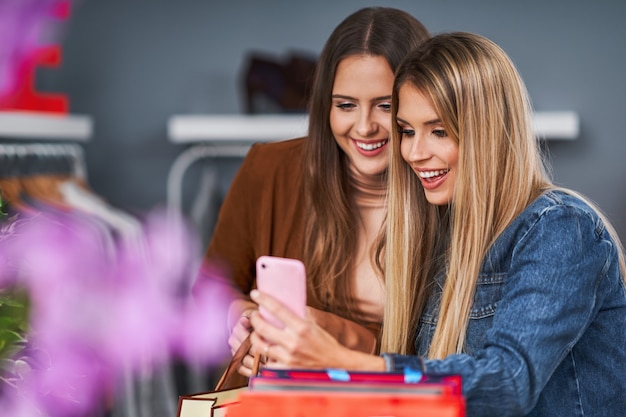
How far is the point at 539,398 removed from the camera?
4.41 feet

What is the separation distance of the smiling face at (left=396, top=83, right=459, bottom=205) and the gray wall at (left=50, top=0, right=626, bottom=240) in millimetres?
1731

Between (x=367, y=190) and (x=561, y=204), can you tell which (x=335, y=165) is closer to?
(x=367, y=190)

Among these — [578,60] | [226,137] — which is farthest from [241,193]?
[578,60]

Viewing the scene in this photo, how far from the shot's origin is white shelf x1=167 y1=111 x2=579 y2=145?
289 cm

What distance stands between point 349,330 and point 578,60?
1831 mm

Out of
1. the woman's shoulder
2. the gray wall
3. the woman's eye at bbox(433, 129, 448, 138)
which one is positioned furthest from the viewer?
the gray wall

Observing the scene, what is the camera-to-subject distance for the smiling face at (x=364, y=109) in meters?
1.73

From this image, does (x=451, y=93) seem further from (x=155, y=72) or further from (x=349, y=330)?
(x=155, y=72)

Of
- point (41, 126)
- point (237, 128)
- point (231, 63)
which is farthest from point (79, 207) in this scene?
point (231, 63)

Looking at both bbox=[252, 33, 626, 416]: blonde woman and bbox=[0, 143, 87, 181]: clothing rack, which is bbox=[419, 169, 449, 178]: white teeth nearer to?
bbox=[252, 33, 626, 416]: blonde woman

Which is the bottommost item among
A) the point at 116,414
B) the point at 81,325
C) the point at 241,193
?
the point at 116,414

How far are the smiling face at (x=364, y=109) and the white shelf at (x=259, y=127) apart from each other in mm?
1066

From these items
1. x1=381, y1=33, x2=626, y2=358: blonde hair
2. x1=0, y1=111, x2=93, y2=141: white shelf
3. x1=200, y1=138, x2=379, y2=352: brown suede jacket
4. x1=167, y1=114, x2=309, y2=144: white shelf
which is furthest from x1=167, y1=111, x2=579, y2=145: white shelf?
x1=381, y1=33, x2=626, y2=358: blonde hair

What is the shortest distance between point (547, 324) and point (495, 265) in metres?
0.18
